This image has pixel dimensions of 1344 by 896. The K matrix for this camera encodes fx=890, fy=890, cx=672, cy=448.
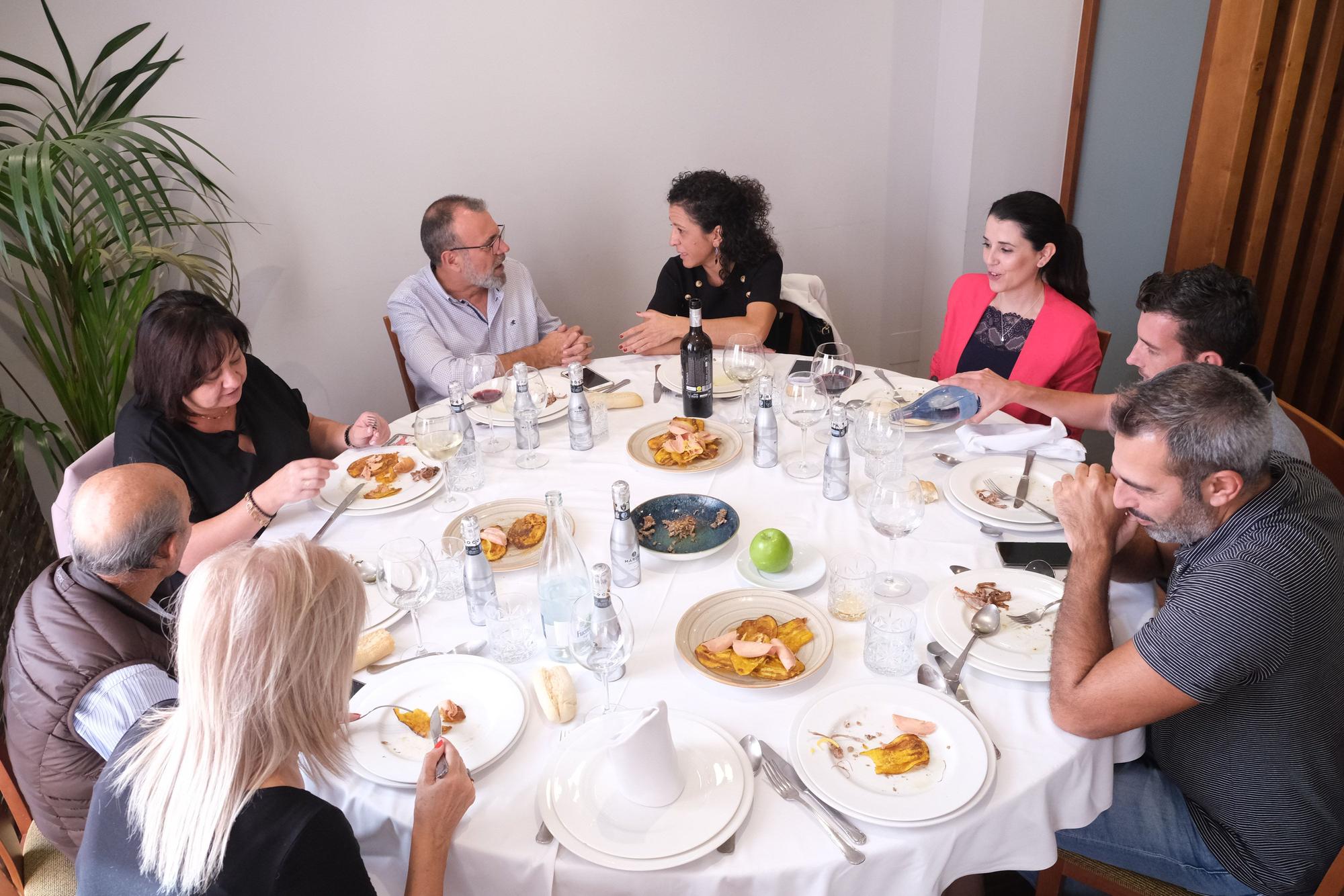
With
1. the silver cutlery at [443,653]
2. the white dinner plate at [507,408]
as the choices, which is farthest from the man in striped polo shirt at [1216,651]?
the white dinner plate at [507,408]

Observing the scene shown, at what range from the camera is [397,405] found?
4102 mm

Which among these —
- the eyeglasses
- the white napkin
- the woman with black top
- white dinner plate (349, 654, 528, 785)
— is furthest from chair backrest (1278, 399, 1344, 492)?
the eyeglasses

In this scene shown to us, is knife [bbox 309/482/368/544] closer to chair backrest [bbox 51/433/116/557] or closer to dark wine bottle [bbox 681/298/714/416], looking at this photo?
chair backrest [bbox 51/433/116/557]

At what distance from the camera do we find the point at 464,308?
129 inches

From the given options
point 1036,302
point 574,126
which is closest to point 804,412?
point 1036,302

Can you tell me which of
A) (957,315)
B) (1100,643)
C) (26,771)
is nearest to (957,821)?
(1100,643)

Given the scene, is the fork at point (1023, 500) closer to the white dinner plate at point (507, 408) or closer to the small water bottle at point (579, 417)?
the small water bottle at point (579, 417)

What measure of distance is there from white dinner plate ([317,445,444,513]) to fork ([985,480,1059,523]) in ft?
4.32

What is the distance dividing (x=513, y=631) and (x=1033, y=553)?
3.45 feet

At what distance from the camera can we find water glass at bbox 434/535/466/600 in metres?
1.77

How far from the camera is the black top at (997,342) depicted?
2807 mm

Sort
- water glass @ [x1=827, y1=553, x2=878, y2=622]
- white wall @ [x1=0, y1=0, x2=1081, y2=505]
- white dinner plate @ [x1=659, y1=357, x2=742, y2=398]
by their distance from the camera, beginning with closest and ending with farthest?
1. water glass @ [x1=827, y1=553, x2=878, y2=622]
2. white dinner plate @ [x1=659, y1=357, x2=742, y2=398]
3. white wall @ [x1=0, y1=0, x2=1081, y2=505]

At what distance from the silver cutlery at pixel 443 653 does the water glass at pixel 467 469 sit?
0.61 m

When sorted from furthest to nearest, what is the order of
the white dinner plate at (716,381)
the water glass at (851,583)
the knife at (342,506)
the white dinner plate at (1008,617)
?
the white dinner plate at (716,381) → the knife at (342,506) → the water glass at (851,583) → the white dinner plate at (1008,617)
